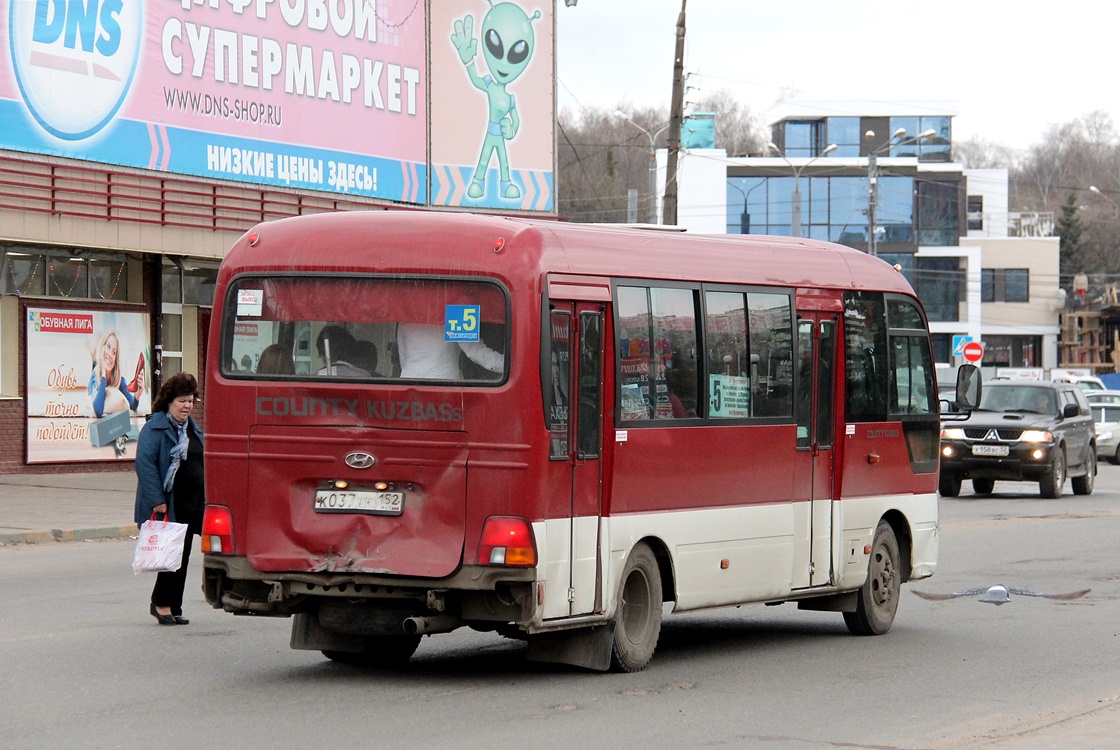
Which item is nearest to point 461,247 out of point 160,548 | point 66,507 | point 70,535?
point 160,548

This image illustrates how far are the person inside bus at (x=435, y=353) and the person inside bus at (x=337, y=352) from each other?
0.83ft

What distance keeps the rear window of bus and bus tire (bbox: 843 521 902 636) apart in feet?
14.1

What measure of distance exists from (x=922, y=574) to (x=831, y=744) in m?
5.18

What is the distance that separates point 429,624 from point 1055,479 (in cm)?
2055

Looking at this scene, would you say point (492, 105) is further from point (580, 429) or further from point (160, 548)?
point (580, 429)

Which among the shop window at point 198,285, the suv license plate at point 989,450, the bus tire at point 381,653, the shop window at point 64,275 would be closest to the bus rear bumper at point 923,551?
the bus tire at point 381,653

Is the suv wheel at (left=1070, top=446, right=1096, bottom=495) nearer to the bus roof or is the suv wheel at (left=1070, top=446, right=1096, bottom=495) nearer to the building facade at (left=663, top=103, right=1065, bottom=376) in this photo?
the bus roof

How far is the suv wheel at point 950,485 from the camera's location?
91.5 ft

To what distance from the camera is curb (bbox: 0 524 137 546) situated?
18688mm

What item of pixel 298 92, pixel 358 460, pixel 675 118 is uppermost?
pixel 298 92

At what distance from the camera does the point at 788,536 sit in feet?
36.3

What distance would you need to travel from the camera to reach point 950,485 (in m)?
28.0

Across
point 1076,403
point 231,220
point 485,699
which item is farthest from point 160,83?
point 485,699

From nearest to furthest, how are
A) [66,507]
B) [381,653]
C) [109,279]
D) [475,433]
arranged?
[475,433] < [381,653] < [66,507] < [109,279]
